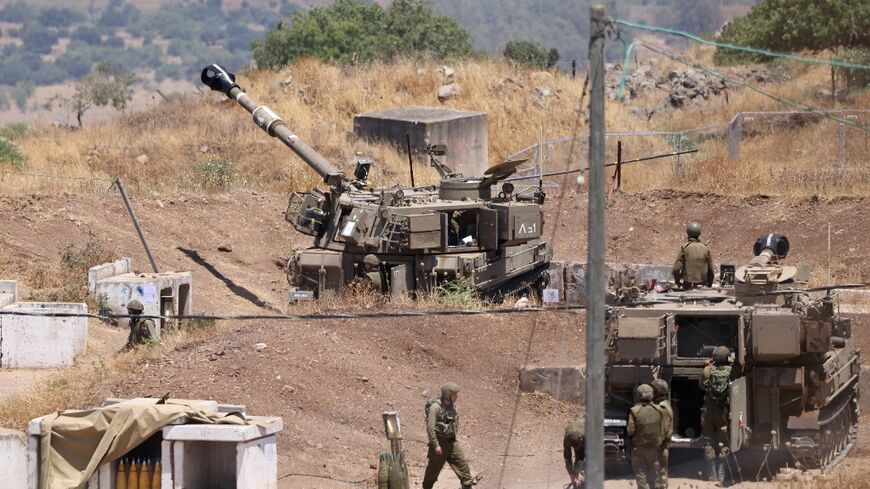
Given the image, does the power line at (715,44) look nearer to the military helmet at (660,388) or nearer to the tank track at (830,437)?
the military helmet at (660,388)

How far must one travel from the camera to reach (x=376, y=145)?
128 feet

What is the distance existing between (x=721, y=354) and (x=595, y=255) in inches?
183

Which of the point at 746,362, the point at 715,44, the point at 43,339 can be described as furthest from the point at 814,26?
the point at 715,44

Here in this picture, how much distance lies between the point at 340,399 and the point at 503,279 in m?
6.50

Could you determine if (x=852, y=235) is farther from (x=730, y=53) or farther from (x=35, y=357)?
(x=730, y=53)

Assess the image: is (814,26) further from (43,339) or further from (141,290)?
(43,339)

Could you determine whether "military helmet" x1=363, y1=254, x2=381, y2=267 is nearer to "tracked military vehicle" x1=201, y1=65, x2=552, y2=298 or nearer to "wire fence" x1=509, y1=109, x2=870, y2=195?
"tracked military vehicle" x1=201, y1=65, x2=552, y2=298

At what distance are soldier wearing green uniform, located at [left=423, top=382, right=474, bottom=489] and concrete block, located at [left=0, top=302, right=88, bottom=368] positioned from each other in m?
7.91

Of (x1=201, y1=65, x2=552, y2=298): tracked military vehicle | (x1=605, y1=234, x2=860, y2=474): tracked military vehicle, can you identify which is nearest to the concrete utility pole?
(x1=605, y1=234, x2=860, y2=474): tracked military vehicle

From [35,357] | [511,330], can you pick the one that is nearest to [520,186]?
[511,330]

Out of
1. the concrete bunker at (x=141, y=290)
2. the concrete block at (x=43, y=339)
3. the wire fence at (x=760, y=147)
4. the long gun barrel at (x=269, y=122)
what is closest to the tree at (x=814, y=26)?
the wire fence at (x=760, y=147)

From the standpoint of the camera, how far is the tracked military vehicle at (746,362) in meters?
17.9

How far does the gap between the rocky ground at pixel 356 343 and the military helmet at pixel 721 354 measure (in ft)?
4.70

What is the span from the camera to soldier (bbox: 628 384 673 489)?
16812 mm
